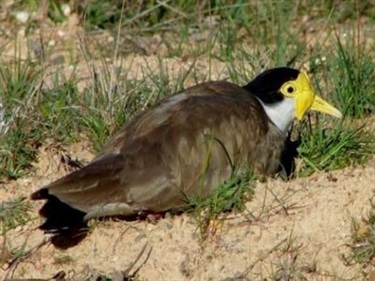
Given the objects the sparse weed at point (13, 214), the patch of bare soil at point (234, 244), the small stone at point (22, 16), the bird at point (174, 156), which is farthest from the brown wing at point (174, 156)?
the small stone at point (22, 16)

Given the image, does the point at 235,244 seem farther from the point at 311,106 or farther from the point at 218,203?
the point at 311,106

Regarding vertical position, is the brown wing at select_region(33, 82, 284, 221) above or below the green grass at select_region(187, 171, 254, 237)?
above

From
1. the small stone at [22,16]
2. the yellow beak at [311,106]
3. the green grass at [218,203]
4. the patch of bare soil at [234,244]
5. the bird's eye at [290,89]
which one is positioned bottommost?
the patch of bare soil at [234,244]

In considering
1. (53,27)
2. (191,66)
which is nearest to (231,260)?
(191,66)

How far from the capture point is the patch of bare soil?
648 cm

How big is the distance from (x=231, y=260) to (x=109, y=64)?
223cm

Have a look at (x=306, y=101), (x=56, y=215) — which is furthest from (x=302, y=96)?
(x=56, y=215)

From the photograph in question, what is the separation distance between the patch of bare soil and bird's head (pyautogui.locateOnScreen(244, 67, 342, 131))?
0.63m

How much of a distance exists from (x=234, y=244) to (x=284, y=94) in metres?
1.13

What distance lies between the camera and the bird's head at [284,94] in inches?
289

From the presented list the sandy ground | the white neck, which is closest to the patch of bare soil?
the sandy ground

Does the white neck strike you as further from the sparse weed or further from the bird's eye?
the sparse weed

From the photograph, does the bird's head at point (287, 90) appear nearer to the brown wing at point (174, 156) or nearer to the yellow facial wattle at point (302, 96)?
the yellow facial wattle at point (302, 96)

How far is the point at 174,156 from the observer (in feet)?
22.0
